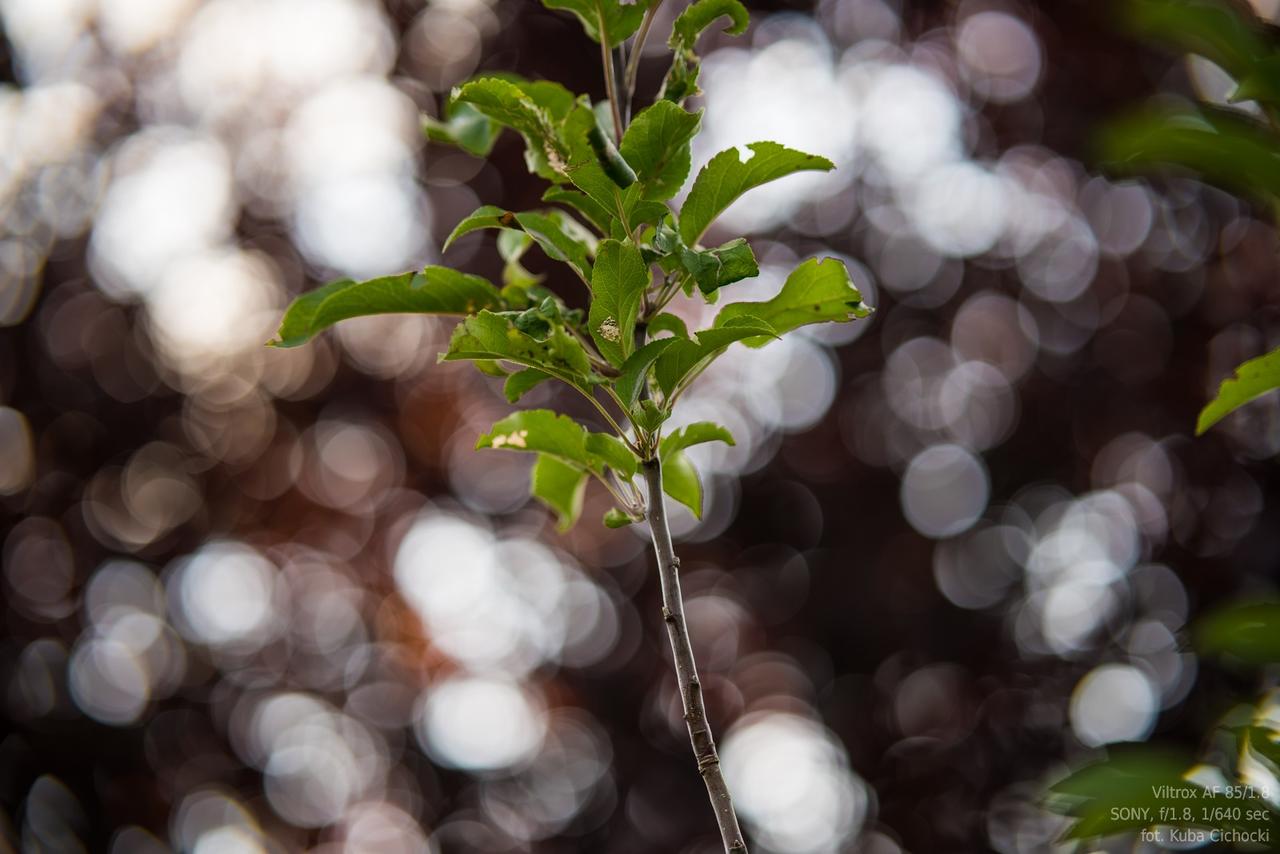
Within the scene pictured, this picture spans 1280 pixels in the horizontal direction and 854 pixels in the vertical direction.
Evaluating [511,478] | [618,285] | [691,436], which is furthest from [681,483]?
[511,478]

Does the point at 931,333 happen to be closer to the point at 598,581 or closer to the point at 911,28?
the point at 911,28

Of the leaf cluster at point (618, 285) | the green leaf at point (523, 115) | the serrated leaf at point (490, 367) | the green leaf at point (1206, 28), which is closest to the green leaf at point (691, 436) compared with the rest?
the leaf cluster at point (618, 285)

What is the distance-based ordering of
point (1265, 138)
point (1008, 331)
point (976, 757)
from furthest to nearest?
point (1008, 331), point (976, 757), point (1265, 138)

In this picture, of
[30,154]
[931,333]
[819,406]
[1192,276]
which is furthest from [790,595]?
[30,154]

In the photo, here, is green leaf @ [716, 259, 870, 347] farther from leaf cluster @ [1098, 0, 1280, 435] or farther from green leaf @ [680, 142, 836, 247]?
leaf cluster @ [1098, 0, 1280, 435]

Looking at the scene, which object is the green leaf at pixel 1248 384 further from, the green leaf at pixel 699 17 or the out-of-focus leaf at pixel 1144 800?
the green leaf at pixel 699 17

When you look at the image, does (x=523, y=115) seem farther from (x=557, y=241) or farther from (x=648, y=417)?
(x=648, y=417)
